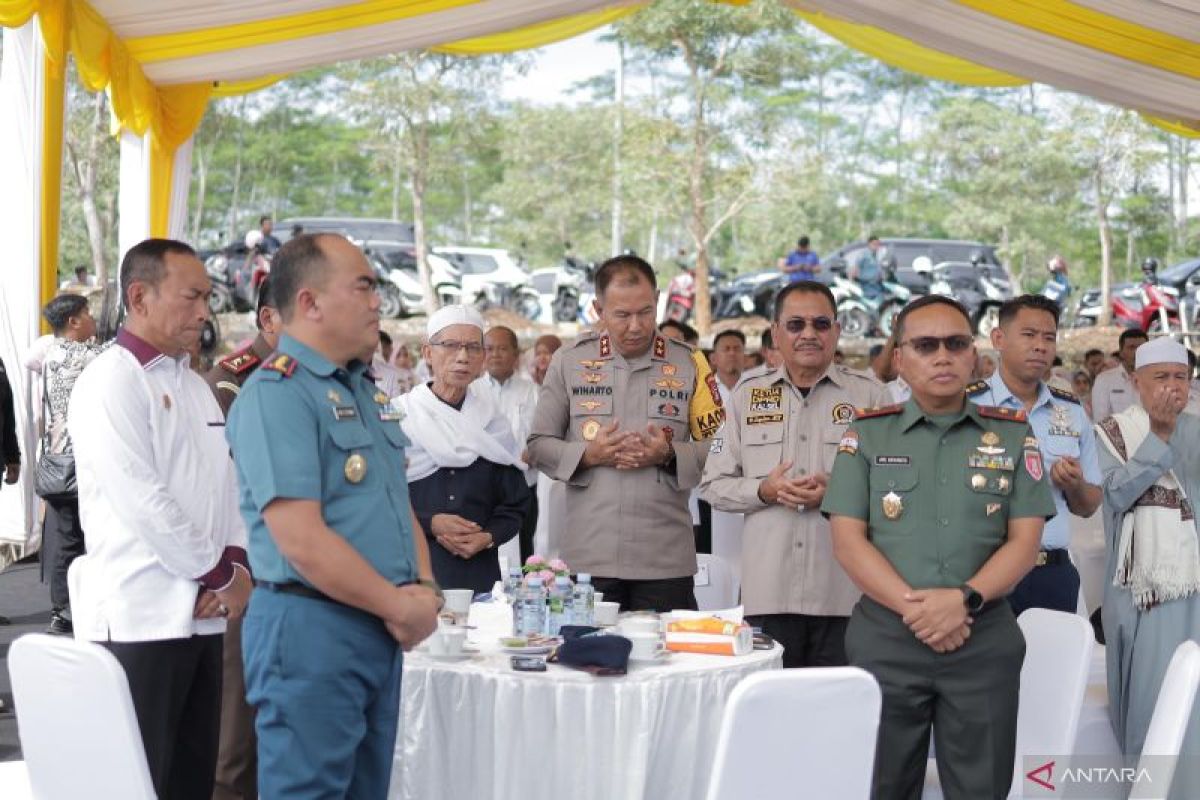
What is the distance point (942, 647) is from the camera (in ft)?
10.2

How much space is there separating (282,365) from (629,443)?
1824mm

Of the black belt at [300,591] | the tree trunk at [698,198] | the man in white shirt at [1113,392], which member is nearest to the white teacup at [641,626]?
the black belt at [300,591]

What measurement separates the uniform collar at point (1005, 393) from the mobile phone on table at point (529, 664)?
175 centimetres

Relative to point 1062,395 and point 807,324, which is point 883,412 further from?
point 1062,395

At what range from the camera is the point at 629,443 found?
420 cm

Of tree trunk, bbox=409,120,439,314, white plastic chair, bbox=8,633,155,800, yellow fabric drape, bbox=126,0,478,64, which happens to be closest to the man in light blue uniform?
white plastic chair, bbox=8,633,155,800

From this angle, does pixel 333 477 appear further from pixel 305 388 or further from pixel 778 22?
pixel 778 22

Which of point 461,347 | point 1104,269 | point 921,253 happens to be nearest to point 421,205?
point 921,253

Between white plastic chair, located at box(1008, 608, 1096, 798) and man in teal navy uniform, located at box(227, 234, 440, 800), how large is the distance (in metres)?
1.68

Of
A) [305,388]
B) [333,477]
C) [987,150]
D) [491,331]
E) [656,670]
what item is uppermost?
[987,150]

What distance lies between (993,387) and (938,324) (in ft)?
3.49

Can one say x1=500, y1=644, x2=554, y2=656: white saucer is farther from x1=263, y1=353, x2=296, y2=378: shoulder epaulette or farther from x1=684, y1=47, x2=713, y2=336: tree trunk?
x1=684, y1=47, x2=713, y2=336: tree trunk

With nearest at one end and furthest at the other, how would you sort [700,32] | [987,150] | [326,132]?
[700,32], [987,150], [326,132]

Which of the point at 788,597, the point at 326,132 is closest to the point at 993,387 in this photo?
the point at 788,597
